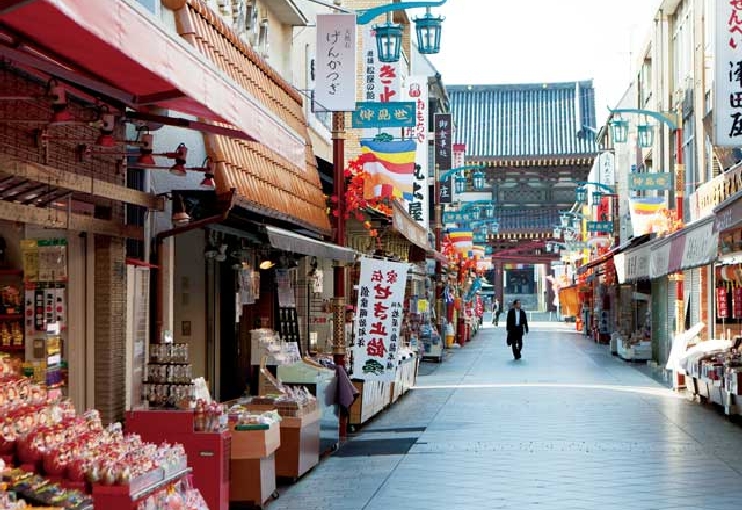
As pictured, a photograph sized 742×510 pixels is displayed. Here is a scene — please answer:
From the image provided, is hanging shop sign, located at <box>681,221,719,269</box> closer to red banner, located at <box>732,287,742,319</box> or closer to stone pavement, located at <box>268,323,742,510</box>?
stone pavement, located at <box>268,323,742,510</box>

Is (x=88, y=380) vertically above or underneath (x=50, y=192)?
underneath

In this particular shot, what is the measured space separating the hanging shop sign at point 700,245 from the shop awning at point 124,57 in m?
11.7

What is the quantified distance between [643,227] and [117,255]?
23225 millimetres

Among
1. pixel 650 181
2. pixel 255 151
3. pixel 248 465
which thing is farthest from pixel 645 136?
pixel 248 465

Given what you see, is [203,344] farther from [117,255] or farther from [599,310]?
[599,310]

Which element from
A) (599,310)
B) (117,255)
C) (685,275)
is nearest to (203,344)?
(117,255)

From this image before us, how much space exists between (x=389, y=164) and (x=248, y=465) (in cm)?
1411

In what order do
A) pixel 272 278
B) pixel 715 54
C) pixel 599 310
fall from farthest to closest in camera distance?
pixel 599 310 → pixel 272 278 → pixel 715 54

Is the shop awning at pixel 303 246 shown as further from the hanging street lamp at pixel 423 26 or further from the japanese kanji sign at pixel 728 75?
the japanese kanji sign at pixel 728 75

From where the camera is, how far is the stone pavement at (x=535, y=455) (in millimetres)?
13250

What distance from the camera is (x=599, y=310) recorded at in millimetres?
58188

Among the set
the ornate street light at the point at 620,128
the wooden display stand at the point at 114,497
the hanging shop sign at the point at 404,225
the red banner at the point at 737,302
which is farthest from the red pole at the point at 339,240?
the ornate street light at the point at 620,128

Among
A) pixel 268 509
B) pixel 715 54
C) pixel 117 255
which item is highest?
pixel 715 54

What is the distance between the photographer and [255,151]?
17656 millimetres
